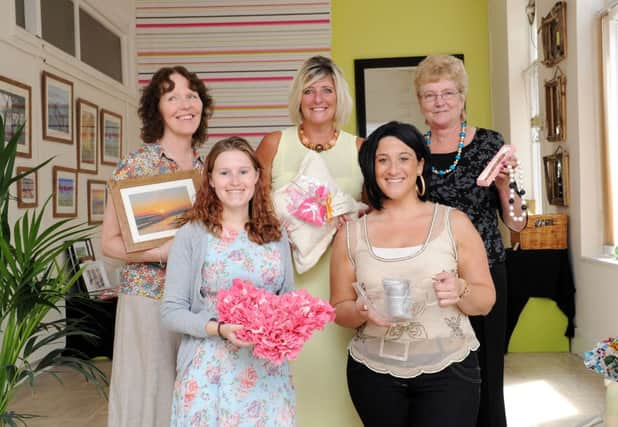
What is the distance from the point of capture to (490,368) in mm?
2467

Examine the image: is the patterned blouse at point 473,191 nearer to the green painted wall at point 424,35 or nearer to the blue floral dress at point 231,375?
the blue floral dress at point 231,375

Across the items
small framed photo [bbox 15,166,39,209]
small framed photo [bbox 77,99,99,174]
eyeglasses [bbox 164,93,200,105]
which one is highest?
small framed photo [bbox 77,99,99,174]

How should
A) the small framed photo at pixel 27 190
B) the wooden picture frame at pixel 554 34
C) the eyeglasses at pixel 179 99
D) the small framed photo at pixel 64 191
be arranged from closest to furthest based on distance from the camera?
1. the eyeglasses at pixel 179 99
2. the small framed photo at pixel 27 190
3. the wooden picture frame at pixel 554 34
4. the small framed photo at pixel 64 191

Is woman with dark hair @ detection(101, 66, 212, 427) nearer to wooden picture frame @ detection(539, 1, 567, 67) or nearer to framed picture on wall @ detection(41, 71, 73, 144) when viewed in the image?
framed picture on wall @ detection(41, 71, 73, 144)

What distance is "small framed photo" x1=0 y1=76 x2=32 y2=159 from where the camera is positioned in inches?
192

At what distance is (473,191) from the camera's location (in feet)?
8.16

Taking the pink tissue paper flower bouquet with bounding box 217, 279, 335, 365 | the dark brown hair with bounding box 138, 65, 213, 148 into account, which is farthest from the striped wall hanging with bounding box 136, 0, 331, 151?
the pink tissue paper flower bouquet with bounding box 217, 279, 335, 365

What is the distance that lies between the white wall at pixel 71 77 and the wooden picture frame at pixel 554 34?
13.3ft

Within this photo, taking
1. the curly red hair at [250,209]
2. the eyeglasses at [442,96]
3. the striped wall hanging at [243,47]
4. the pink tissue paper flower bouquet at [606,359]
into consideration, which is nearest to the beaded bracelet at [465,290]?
the curly red hair at [250,209]

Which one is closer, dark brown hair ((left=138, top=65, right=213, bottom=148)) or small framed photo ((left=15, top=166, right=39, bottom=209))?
dark brown hair ((left=138, top=65, right=213, bottom=148))

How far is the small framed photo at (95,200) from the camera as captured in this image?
6492 mm

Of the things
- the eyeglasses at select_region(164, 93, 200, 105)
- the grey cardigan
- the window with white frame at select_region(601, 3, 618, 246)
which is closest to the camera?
the grey cardigan

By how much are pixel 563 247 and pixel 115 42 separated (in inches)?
200

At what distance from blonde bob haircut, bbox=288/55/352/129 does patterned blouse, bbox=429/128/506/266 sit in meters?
0.38
